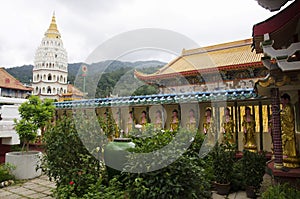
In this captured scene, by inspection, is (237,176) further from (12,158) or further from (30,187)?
(12,158)

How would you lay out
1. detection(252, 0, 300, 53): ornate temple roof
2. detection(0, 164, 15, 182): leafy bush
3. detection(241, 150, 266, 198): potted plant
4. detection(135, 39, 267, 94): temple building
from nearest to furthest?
detection(252, 0, 300, 53): ornate temple roof, detection(241, 150, 266, 198): potted plant, detection(0, 164, 15, 182): leafy bush, detection(135, 39, 267, 94): temple building

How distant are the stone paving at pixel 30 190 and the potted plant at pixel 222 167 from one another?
345 centimetres

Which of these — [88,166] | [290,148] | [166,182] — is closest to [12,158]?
[88,166]

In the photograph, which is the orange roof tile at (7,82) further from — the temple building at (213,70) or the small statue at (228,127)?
the small statue at (228,127)

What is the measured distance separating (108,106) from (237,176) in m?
5.90

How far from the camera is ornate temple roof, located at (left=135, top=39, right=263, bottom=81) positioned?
37.5 feet

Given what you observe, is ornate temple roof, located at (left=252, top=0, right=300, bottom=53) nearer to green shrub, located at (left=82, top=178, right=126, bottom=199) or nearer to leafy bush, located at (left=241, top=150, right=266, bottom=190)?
leafy bush, located at (left=241, top=150, right=266, bottom=190)

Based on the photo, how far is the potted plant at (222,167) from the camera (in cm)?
491

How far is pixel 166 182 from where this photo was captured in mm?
3033

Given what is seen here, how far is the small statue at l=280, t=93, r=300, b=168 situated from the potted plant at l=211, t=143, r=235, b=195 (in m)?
1.01

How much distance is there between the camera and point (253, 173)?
4.68 metres

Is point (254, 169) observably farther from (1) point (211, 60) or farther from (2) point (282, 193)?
(1) point (211, 60)

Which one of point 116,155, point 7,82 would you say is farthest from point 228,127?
point 7,82

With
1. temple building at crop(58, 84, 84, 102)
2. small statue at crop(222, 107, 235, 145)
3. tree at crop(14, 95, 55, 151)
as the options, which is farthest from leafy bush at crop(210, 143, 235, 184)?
temple building at crop(58, 84, 84, 102)
